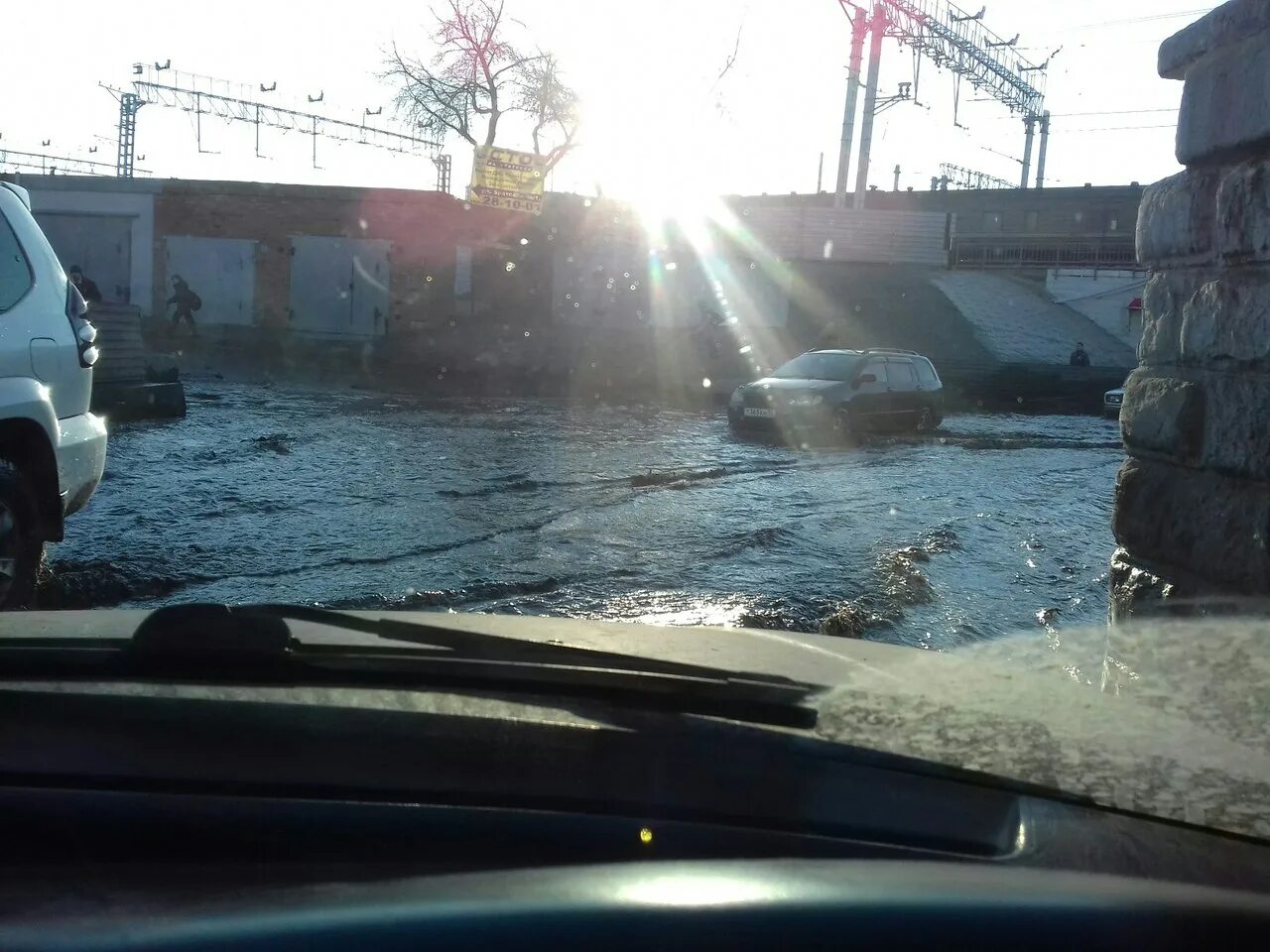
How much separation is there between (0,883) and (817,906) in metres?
1.07

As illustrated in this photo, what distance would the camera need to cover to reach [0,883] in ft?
5.24

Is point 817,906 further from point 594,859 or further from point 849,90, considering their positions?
point 849,90

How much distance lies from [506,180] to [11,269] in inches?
1205

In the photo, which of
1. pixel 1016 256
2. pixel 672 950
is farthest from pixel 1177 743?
pixel 1016 256

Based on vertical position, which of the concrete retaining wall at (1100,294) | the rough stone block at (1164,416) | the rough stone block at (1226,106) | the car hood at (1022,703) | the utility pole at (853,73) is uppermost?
the utility pole at (853,73)

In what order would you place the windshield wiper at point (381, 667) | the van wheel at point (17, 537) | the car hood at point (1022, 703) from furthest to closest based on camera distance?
the van wheel at point (17, 537) → the windshield wiper at point (381, 667) → the car hood at point (1022, 703)

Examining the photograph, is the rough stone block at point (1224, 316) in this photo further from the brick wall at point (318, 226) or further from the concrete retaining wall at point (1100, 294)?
the concrete retaining wall at point (1100, 294)

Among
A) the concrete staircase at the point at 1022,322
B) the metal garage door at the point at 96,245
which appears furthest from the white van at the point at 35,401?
the concrete staircase at the point at 1022,322

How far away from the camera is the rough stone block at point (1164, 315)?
3.97 meters

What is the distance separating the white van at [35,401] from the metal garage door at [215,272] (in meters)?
28.3

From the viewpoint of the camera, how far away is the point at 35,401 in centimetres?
528

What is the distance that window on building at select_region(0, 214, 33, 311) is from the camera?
5.35 m

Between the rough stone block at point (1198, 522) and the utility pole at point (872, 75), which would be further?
the utility pole at point (872, 75)

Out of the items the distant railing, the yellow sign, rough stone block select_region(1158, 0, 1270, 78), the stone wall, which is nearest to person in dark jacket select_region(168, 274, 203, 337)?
the yellow sign
